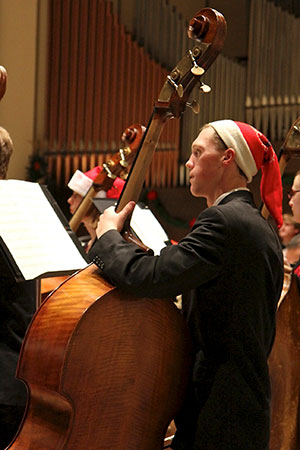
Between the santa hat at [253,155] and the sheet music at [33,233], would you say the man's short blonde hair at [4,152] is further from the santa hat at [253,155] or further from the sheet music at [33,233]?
the santa hat at [253,155]

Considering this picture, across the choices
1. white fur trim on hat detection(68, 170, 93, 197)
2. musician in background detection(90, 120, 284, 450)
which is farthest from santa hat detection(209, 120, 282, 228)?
white fur trim on hat detection(68, 170, 93, 197)

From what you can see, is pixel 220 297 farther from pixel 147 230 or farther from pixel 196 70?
pixel 147 230

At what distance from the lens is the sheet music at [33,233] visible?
90.8 inches

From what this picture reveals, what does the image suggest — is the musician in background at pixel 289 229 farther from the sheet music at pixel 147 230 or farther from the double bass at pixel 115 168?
the sheet music at pixel 147 230

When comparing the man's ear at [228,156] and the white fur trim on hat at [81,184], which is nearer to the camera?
the man's ear at [228,156]


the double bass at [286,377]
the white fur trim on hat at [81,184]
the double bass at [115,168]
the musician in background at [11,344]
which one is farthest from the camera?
the white fur trim on hat at [81,184]

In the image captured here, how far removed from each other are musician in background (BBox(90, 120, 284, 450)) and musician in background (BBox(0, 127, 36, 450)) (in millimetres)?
490

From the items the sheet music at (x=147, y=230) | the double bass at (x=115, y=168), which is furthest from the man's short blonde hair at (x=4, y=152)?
the double bass at (x=115, y=168)

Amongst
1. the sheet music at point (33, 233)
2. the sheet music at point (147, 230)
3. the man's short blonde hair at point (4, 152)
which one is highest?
the man's short blonde hair at point (4, 152)

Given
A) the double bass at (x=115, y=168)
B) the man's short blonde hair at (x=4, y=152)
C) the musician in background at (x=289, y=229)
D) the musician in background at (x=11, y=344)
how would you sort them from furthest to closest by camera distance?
the musician in background at (x=289, y=229) → the double bass at (x=115, y=168) → the man's short blonde hair at (x=4, y=152) → the musician in background at (x=11, y=344)

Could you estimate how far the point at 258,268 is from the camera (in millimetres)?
2223

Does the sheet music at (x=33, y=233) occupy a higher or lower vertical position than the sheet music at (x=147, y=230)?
higher

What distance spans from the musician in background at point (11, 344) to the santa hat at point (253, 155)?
0.90 metres

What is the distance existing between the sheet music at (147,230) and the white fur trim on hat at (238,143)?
88cm
